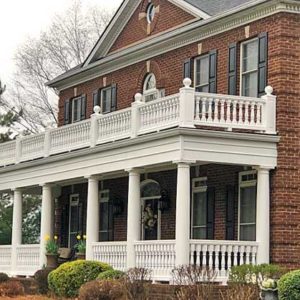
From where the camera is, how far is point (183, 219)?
75.6 ft

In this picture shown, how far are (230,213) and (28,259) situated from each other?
7.94m

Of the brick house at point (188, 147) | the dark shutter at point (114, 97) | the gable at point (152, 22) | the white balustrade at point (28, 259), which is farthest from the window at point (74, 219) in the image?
the gable at point (152, 22)

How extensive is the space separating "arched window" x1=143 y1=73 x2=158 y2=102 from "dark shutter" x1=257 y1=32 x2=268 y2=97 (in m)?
5.70

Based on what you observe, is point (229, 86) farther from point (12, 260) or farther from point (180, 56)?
point (12, 260)

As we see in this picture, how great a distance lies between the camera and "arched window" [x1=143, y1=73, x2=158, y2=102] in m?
30.7

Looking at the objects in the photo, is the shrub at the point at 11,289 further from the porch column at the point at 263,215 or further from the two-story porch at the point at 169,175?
the porch column at the point at 263,215

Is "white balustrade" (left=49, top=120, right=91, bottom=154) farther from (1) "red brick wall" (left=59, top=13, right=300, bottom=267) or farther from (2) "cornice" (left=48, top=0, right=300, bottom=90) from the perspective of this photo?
(1) "red brick wall" (left=59, top=13, right=300, bottom=267)

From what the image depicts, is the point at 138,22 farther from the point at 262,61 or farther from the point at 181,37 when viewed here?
the point at 262,61

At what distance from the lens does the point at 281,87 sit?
81.3 feet

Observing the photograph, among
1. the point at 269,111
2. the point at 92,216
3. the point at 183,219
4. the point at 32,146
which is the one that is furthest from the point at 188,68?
the point at 183,219

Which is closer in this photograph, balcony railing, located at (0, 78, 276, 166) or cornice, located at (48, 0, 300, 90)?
balcony railing, located at (0, 78, 276, 166)

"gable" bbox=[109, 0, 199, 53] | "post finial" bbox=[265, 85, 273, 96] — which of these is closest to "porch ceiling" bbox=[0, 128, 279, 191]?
"post finial" bbox=[265, 85, 273, 96]

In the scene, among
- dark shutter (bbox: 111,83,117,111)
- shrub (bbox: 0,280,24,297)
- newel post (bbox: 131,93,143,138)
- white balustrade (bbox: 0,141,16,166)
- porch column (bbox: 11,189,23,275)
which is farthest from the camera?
white balustrade (bbox: 0,141,16,166)

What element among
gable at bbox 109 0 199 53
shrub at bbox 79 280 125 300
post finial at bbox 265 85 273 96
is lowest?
shrub at bbox 79 280 125 300
